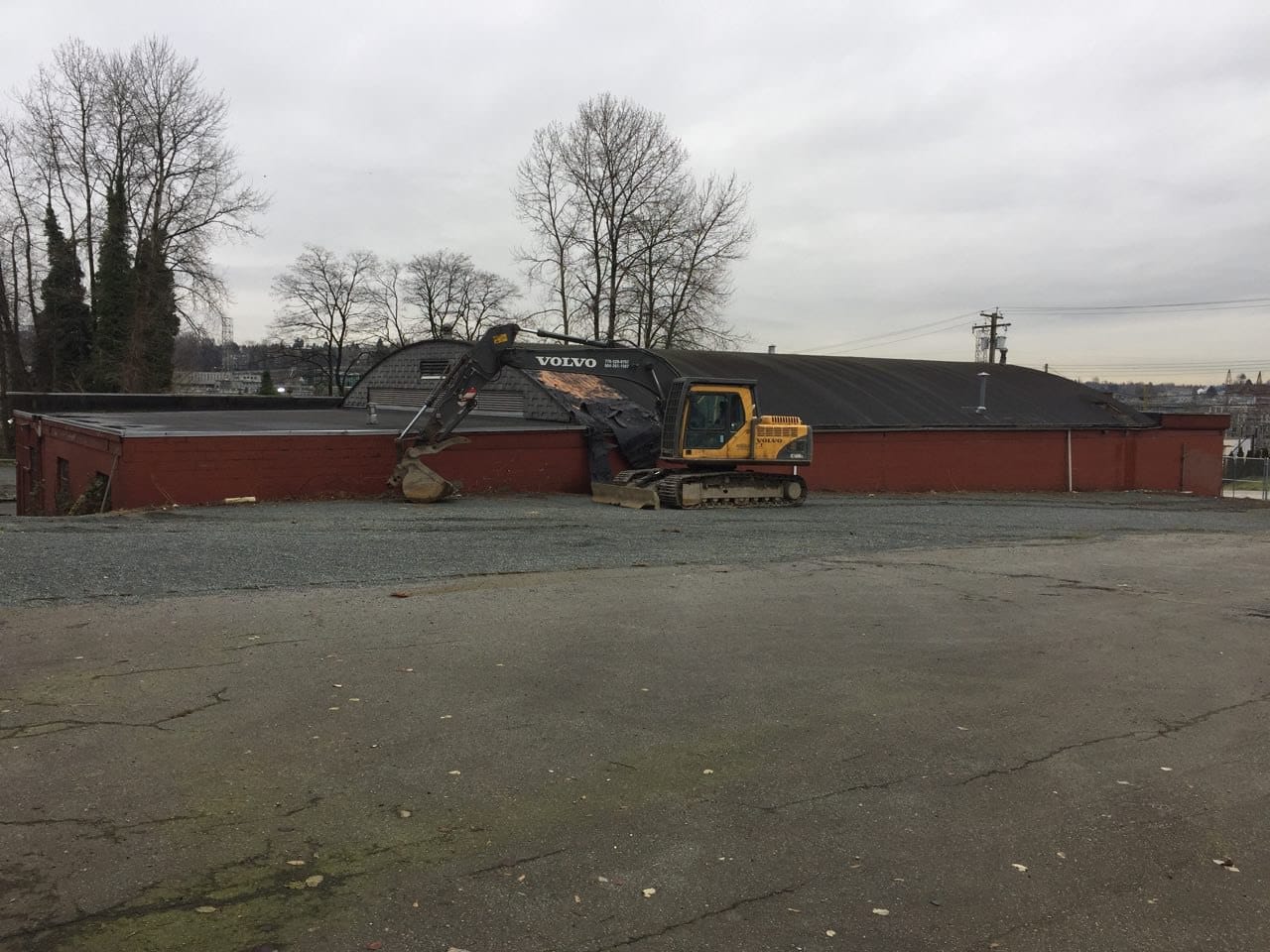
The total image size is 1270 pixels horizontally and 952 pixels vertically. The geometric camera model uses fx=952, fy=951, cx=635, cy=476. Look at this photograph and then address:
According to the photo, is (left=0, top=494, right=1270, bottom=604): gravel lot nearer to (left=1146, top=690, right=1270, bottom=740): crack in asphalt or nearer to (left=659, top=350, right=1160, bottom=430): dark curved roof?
(left=1146, top=690, right=1270, bottom=740): crack in asphalt

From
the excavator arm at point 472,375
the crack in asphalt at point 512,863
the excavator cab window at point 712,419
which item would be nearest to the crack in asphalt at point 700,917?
the crack in asphalt at point 512,863

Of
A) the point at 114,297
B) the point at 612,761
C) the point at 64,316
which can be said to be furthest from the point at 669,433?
the point at 64,316

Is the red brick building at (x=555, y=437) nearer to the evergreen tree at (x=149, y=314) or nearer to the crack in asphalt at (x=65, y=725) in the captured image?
the evergreen tree at (x=149, y=314)

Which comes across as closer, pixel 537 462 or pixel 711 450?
pixel 711 450

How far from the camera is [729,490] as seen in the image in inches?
802

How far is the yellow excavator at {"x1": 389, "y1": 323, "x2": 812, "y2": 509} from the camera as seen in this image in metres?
19.2

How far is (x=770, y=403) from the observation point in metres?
30.1

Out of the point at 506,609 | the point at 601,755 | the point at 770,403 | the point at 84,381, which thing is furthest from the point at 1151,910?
the point at 84,381

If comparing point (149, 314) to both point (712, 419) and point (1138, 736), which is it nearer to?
point (712, 419)

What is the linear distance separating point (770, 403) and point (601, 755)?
1000 inches

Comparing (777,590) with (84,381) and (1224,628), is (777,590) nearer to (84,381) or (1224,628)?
(1224,628)

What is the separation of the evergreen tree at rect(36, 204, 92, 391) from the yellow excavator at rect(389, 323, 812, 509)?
129ft

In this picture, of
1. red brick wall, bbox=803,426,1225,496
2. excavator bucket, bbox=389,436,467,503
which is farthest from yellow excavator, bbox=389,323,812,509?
red brick wall, bbox=803,426,1225,496

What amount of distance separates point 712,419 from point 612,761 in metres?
15.1
